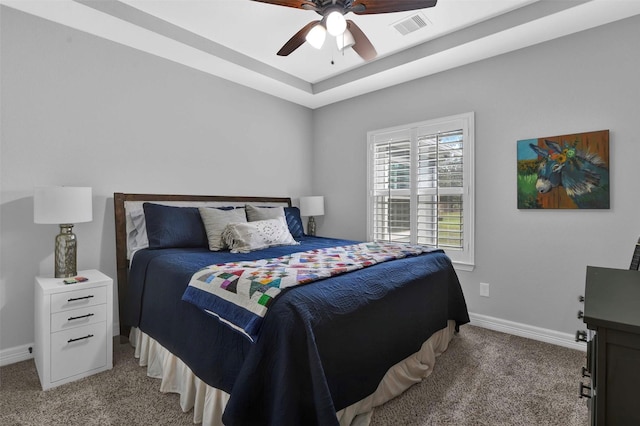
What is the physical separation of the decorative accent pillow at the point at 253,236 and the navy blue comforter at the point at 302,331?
191mm

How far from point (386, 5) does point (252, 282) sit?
1814mm

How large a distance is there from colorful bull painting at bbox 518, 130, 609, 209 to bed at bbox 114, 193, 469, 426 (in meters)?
1.05

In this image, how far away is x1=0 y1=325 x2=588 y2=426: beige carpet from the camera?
1.74 m

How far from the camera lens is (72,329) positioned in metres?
2.13

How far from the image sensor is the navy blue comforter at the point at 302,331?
132 cm

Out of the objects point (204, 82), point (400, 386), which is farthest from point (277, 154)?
→ point (400, 386)

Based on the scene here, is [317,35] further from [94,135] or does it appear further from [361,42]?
[94,135]

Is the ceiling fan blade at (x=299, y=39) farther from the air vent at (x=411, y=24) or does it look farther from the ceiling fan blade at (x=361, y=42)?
the air vent at (x=411, y=24)

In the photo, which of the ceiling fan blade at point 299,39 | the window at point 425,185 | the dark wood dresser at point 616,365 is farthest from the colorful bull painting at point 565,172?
the dark wood dresser at point 616,365

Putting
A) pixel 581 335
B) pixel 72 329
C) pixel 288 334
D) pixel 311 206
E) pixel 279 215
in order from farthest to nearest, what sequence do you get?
1. pixel 311 206
2. pixel 279 215
3. pixel 72 329
4. pixel 288 334
5. pixel 581 335

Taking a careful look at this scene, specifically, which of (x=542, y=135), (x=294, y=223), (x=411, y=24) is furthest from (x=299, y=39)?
(x=542, y=135)

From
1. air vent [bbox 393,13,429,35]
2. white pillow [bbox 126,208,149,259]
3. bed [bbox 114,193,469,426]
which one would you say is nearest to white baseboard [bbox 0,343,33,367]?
bed [bbox 114,193,469,426]

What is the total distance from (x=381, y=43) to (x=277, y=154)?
1835 mm

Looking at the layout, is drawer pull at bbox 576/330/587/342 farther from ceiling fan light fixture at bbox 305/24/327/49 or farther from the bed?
ceiling fan light fixture at bbox 305/24/327/49
